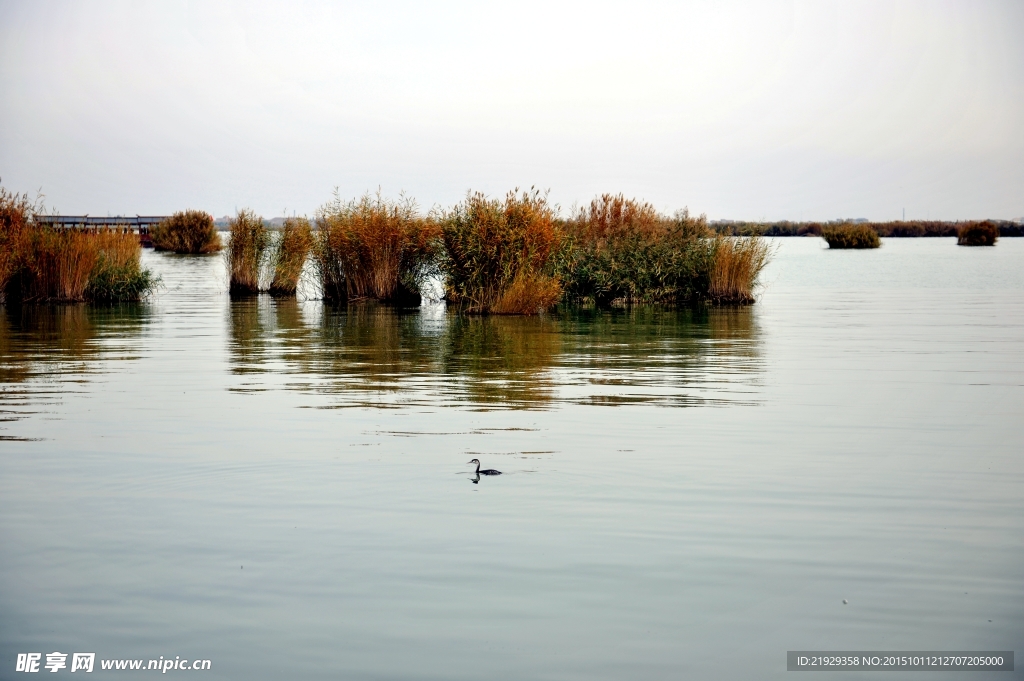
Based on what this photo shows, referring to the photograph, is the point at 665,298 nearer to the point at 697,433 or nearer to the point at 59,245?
the point at 59,245

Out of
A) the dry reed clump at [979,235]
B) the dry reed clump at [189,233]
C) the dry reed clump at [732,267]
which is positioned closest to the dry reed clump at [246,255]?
the dry reed clump at [732,267]

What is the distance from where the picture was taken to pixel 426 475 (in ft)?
25.9

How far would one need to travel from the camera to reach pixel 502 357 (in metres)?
15.6

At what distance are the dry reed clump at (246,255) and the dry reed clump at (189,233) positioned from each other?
39.4m

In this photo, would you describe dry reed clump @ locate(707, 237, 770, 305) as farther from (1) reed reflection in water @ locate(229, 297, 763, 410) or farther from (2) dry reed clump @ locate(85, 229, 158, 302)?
(2) dry reed clump @ locate(85, 229, 158, 302)

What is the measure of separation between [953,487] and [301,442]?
206 inches

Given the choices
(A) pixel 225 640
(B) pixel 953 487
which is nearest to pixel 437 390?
(B) pixel 953 487

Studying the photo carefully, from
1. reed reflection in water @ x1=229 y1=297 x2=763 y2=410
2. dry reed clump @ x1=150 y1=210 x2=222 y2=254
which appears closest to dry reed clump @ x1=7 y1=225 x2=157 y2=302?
reed reflection in water @ x1=229 y1=297 x2=763 y2=410

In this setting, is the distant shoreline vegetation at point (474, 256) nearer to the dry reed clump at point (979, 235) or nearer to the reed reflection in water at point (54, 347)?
the reed reflection in water at point (54, 347)

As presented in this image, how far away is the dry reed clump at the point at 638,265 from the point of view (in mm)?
26297

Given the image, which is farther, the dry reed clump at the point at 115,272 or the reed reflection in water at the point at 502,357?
the dry reed clump at the point at 115,272

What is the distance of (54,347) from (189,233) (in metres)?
53.4

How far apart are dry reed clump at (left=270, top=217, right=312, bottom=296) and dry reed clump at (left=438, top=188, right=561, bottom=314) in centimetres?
659

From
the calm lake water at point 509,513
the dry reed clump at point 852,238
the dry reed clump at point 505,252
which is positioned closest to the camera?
the calm lake water at point 509,513
